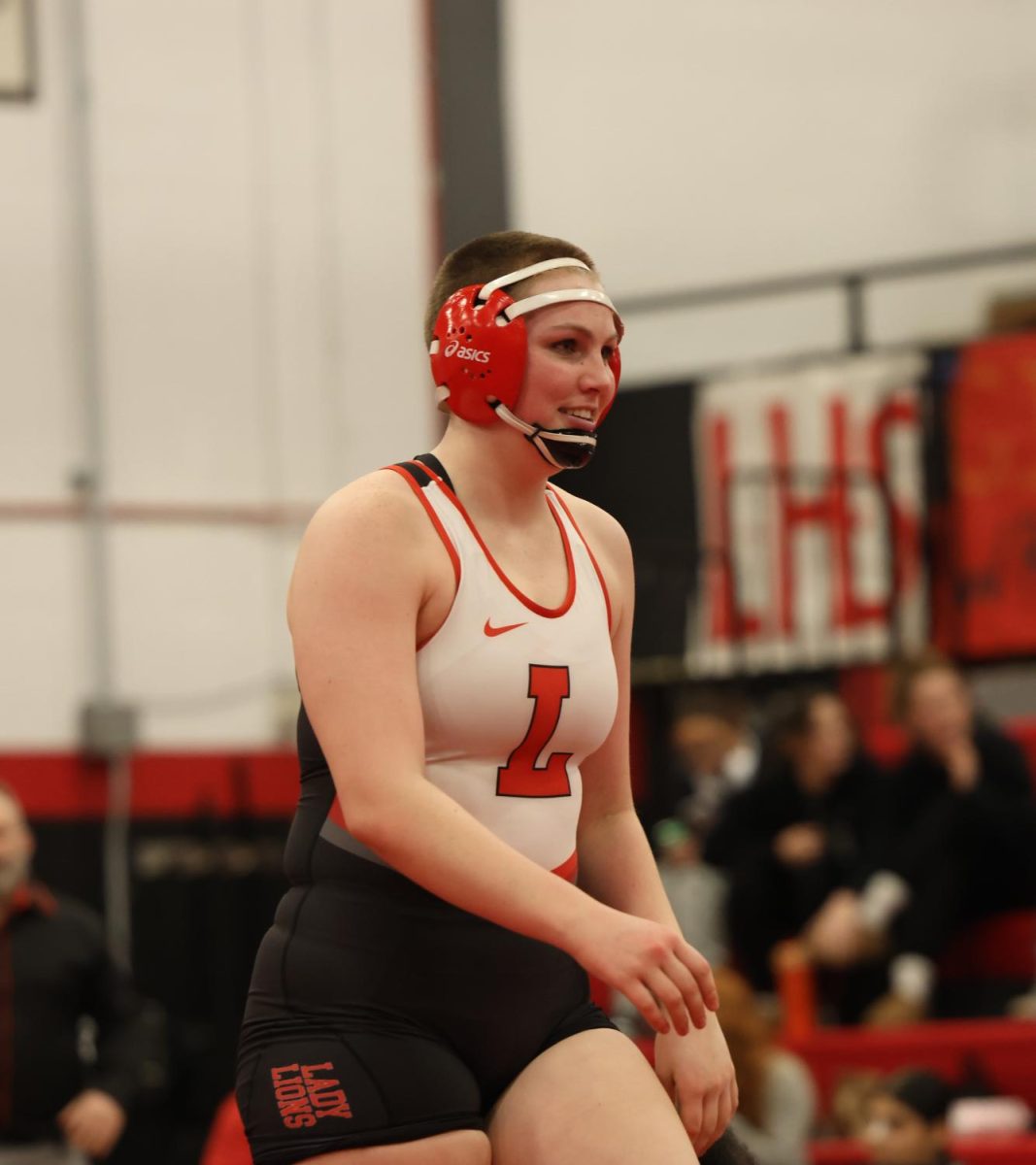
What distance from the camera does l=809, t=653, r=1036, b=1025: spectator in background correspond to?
7000mm

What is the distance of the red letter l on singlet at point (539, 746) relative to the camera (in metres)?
2.53

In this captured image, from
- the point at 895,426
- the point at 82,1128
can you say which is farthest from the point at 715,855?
the point at 895,426

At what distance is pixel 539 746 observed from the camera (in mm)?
2570

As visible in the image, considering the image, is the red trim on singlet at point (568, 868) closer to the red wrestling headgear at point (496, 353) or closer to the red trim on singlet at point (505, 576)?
the red trim on singlet at point (505, 576)

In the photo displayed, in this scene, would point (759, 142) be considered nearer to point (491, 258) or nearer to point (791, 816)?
point (791, 816)

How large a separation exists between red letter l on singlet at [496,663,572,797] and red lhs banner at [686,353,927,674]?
842cm

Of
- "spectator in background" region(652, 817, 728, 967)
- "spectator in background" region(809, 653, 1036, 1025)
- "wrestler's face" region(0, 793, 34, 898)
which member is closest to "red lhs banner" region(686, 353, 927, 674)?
"spectator in background" region(652, 817, 728, 967)

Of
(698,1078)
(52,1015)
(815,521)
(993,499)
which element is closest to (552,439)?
(698,1078)

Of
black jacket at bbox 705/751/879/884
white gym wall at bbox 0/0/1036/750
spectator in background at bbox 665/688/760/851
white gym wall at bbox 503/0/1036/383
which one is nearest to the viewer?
black jacket at bbox 705/751/879/884

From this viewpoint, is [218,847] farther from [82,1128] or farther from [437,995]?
[437,995]

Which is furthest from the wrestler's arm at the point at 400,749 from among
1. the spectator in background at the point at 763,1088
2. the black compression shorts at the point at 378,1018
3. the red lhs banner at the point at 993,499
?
the red lhs banner at the point at 993,499

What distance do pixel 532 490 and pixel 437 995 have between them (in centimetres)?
66

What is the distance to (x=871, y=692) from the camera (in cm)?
1084

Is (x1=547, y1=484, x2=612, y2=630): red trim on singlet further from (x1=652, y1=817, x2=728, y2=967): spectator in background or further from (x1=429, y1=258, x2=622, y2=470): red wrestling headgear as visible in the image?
(x1=652, y1=817, x2=728, y2=967): spectator in background
